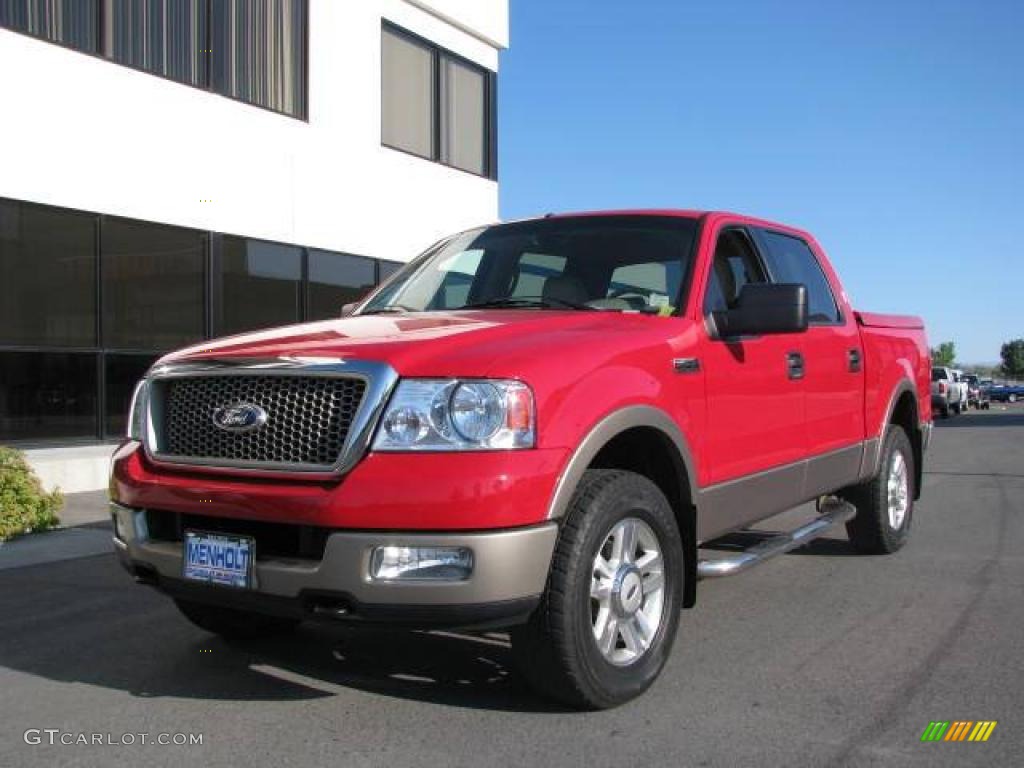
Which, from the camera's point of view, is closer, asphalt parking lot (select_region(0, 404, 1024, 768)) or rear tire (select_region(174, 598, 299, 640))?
asphalt parking lot (select_region(0, 404, 1024, 768))

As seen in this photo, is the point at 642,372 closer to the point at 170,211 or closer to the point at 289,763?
the point at 289,763

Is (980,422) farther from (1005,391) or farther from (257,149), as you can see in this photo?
(1005,391)

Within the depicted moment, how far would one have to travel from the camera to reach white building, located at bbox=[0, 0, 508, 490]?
10008 mm

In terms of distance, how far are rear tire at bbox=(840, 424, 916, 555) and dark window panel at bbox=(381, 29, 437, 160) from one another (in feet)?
32.2

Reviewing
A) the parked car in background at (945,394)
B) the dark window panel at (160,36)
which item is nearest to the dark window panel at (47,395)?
the dark window panel at (160,36)

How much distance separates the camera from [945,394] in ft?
104

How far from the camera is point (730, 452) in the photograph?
14.9ft

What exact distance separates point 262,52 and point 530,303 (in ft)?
31.3

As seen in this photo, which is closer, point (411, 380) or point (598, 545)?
point (411, 380)

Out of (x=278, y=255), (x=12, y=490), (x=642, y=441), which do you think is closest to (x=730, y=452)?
(x=642, y=441)

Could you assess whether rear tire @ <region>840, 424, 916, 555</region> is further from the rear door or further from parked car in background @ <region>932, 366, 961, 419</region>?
parked car in background @ <region>932, 366, 961, 419</region>

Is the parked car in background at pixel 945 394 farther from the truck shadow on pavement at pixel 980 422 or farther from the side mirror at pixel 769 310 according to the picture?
the side mirror at pixel 769 310

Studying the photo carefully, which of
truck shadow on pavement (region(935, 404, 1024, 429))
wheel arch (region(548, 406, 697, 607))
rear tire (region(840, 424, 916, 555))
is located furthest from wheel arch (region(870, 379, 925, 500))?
truck shadow on pavement (region(935, 404, 1024, 429))

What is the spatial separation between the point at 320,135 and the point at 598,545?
1083 centimetres
